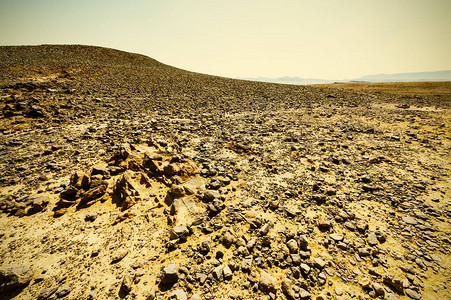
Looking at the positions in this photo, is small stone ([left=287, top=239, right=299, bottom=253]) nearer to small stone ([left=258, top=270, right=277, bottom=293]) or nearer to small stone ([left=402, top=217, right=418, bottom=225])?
small stone ([left=258, top=270, right=277, bottom=293])

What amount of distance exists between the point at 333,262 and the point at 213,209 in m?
3.15

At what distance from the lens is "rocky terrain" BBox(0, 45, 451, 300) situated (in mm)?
3480

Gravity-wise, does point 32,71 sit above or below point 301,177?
above

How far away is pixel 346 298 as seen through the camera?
328cm

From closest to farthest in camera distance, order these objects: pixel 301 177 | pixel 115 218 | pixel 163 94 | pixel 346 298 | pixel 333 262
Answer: pixel 346 298
pixel 333 262
pixel 115 218
pixel 301 177
pixel 163 94

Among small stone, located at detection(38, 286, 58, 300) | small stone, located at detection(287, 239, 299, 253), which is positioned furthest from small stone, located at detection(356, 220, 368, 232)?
small stone, located at detection(38, 286, 58, 300)

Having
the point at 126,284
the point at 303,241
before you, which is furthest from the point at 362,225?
the point at 126,284

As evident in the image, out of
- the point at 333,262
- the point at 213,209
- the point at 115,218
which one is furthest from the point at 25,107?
the point at 333,262

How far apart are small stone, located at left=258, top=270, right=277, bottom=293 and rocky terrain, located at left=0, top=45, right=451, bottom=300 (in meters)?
0.02

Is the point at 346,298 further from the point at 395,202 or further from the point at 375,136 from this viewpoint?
the point at 375,136

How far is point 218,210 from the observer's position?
506cm

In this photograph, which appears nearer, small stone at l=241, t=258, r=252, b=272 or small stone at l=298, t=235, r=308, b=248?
Answer: small stone at l=241, t=258, r=252, b=272

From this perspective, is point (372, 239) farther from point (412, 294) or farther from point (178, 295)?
point (178, 295)

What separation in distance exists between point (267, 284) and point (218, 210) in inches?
85.5
